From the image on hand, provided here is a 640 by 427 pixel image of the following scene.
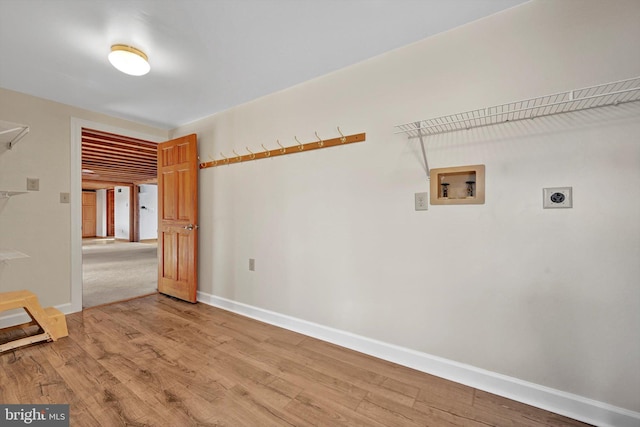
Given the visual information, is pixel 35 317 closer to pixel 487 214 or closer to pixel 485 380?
pixel 485 380

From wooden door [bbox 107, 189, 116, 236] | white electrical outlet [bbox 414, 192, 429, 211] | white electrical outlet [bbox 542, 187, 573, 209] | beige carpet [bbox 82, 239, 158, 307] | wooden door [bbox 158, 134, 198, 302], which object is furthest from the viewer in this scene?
wooden door [bbox 107, 189, 116, 236]

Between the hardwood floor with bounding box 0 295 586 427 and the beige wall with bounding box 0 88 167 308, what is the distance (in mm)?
866

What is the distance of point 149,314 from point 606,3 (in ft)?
14.1

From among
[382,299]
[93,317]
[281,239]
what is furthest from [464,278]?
[93,317]

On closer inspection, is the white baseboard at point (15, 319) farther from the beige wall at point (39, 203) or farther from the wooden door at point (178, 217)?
the wooden door at point (178, 217)

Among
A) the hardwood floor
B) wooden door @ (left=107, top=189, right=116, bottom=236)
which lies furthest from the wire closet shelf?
wooden door @ (left=107, top=189, right=116, bottom=236)

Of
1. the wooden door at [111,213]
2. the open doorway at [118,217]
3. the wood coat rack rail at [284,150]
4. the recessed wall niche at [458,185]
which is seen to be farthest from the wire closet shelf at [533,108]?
the wooden door at [111,213]

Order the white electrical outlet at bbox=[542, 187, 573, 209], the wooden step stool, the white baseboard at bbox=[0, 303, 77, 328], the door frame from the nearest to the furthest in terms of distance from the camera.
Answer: the white electrical outlet at bbox=[542, 187, 573, 209] < the wooden step stool < the white baseboard at bbox=[0, 303, 77, 328] < the door frame

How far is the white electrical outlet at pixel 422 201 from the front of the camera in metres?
1.89

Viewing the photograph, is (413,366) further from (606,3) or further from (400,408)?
(606,3)

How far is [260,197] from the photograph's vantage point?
282 centimetres

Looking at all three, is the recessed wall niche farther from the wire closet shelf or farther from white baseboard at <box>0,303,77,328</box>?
white baseboard at <box>0,303,77,328</box>

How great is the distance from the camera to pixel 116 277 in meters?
4.50

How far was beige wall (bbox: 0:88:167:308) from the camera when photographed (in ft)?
8.54
